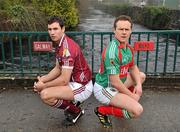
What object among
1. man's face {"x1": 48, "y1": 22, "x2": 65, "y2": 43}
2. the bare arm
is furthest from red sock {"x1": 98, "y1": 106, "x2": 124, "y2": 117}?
man's face {"x1": 48, "y1": 22, "x2": 65, "y2": 43}

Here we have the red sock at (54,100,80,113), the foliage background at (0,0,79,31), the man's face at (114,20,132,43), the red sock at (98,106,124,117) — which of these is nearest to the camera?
the man's face at (114,20,132,43)

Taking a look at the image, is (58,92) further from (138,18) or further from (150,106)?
(138,18)

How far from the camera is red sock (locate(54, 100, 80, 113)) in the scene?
461 centimetres

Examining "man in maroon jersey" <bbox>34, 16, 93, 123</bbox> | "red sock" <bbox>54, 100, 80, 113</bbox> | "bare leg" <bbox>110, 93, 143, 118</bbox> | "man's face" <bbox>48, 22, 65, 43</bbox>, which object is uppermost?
"man's face" <bbox>48, 22, 65, 43</bbox>

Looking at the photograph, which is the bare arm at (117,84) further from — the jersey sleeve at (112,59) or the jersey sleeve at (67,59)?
the jersey sleeve at (67,59)

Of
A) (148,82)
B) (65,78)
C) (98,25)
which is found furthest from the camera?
(98,25)

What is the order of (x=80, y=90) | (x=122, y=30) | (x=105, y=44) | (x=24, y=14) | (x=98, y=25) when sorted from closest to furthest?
(x=122, y=30), (x=80, y=90), (x=105, y=44), (x=24, y=14), (x=98, y=25)

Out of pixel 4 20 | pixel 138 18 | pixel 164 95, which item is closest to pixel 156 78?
pixel 164 95

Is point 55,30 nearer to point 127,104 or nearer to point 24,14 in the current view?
point 127,104

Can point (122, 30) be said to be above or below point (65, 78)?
above

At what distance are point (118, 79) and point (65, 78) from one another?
28.8 inches

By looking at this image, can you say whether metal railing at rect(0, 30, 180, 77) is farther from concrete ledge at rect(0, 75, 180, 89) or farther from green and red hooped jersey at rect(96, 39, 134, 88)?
green and red hooped jersey at rect(96, 39, 134, 88)

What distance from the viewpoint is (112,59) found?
4.29 metres

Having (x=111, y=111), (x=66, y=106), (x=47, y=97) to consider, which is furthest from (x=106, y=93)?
(x=47, y=97)
